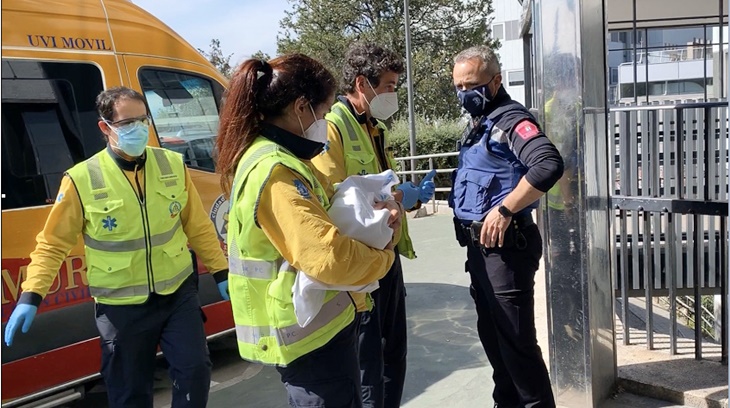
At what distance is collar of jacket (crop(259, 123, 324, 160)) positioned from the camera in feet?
5.98

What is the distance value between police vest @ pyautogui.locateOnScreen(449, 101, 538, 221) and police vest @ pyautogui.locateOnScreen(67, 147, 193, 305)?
4.65ft

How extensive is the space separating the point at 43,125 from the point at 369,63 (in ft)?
6.68

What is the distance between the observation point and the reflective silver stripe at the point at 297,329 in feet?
5.81

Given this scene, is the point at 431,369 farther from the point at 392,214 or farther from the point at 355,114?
the point at 392,214

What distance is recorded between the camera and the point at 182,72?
439 cm

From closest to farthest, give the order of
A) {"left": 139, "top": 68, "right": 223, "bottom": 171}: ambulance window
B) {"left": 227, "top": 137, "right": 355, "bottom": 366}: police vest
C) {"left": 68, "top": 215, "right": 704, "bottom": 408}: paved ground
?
1. {"left": 227, "top": 137, "right": 355, "bottom": 366}: police vest
2. {"left": 68, "top": 215, "right": 704, "bottom": 408}: paved ground
3. {"left": 139, "top": 68, "right": 223, "bottom": 171}: ambulance window

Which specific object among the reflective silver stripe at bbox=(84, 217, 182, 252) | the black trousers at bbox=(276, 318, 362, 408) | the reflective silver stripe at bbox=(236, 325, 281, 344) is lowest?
the black trousers at bbox=(276, 318, 362, 408)

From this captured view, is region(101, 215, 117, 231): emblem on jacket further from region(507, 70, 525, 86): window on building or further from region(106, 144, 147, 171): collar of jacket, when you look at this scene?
region(507, 70, 525, 86): window on building

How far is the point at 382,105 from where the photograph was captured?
2.86 m

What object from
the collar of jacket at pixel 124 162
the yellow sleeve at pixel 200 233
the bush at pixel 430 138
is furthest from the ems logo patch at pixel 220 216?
the bush at pixel 430 138

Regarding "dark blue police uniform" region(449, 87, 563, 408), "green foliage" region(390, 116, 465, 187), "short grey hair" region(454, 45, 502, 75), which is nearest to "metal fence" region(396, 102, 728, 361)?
"dark blue police uniform" region(449, 87, 563, 408)

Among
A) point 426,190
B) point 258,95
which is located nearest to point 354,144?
point 426,190

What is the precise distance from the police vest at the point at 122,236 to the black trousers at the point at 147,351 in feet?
Answer: 0.23

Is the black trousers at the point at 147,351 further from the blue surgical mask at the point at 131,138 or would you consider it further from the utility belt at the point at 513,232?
the utility belt at the point at 513,232
